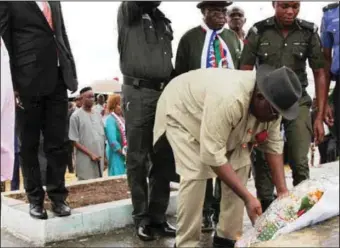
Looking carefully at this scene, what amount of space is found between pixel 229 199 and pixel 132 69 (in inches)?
48.8

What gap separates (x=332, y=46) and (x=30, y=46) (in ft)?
8.18

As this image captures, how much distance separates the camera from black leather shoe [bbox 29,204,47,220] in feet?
14.0

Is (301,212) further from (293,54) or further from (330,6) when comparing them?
(330,6)

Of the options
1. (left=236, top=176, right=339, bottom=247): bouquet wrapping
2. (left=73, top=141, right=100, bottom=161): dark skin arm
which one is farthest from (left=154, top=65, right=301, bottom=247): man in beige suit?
(left=73, top=141, right=100, bottom=161): dark skin arm

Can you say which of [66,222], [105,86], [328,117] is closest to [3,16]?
[66,222]

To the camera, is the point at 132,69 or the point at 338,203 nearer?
the point at 338,203

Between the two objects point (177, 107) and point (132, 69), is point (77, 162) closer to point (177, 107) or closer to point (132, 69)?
point (132, 69)

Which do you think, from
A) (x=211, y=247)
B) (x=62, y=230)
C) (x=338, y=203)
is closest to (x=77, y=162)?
(x=62, y=230)

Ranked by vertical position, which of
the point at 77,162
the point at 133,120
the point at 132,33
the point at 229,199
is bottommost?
the point at 77,162

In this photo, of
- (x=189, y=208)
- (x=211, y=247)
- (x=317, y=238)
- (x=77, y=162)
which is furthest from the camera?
(x=77, y=162)

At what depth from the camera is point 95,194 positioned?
17.7ft

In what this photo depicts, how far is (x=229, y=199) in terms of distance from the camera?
4055mm

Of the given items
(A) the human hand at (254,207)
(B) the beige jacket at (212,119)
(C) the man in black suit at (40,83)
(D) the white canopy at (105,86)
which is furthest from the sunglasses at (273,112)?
(D) the white canopy at (105,86)

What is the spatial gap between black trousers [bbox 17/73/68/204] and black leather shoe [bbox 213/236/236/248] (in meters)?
1.27
